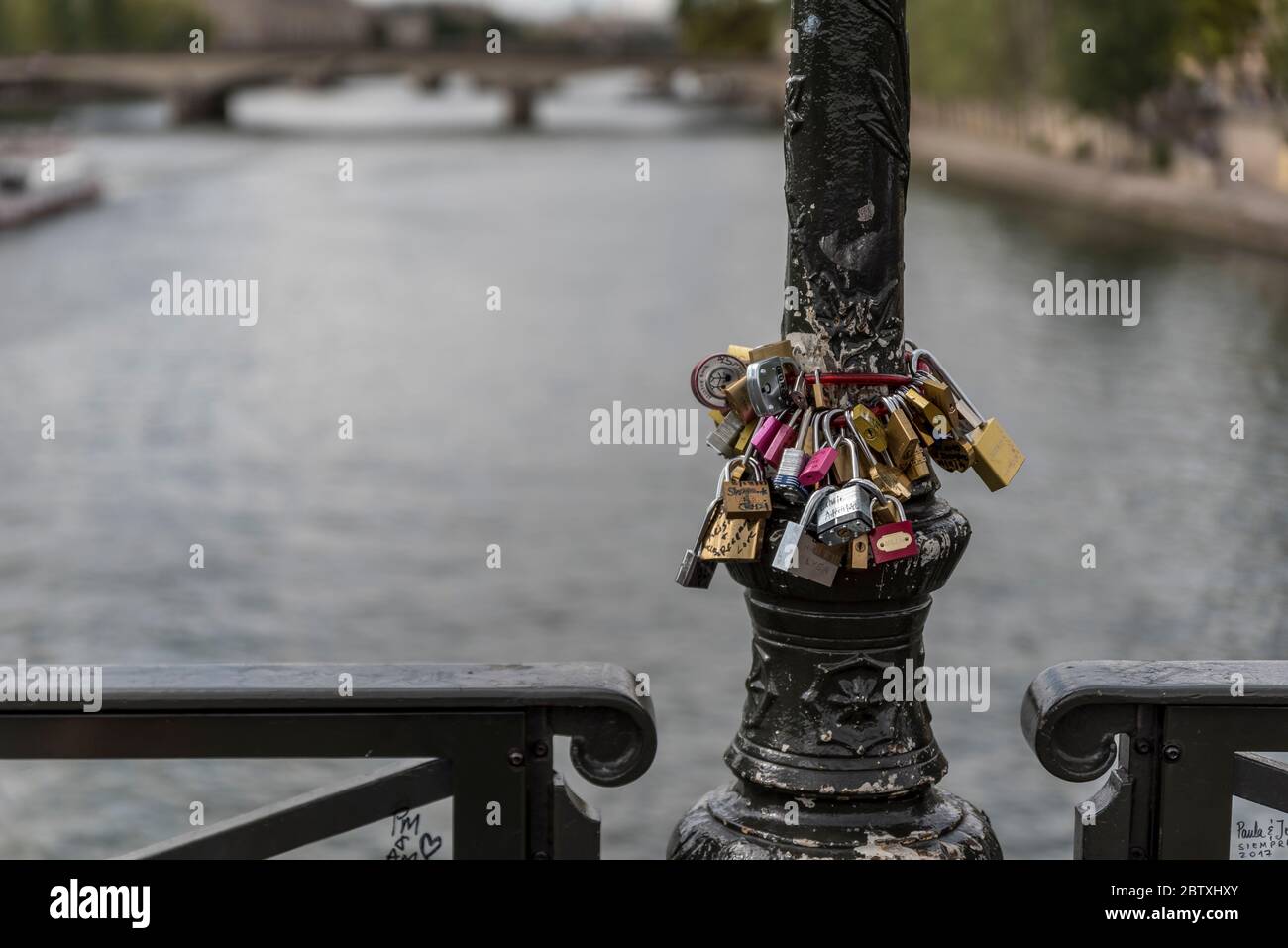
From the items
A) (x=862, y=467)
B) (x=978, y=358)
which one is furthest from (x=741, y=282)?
(x=862, y=467)

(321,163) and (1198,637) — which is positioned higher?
(321,163)

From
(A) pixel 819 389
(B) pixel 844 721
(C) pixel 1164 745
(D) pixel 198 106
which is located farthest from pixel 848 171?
(D) pixel 198 106

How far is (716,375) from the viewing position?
10.0 feet

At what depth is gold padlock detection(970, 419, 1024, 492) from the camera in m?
3.00

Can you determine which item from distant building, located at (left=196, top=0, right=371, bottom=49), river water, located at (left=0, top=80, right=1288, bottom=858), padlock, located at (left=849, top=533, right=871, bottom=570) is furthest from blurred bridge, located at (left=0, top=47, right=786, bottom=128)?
padlock, located at (left=849, top=533, right=871, bottom=570)

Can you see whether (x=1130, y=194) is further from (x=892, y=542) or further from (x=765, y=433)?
(x=892, y=542)

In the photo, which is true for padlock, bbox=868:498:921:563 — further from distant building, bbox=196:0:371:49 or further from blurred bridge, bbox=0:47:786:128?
distant building, bbox=196:0:371:49

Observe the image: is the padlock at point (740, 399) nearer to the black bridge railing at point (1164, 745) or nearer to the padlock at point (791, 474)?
the padlock at point (791, 474)

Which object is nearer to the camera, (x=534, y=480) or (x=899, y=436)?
(x=899, y=436)

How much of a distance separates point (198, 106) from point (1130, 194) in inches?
1909

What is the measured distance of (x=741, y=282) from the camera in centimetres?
2942

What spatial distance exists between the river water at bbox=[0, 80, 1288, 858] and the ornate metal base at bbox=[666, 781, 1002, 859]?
16.0 ft

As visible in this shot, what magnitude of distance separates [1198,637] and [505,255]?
25000 millimetres
